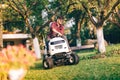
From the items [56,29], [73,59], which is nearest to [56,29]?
[56,29]

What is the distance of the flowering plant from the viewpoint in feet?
23.6

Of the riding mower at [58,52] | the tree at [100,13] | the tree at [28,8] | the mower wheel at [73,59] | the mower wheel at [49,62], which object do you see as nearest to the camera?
the mower wheel at [49,62]

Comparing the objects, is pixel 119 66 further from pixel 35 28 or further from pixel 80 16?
pixel 80 16

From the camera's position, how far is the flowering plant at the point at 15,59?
720 centimetres

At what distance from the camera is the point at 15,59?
284 inches

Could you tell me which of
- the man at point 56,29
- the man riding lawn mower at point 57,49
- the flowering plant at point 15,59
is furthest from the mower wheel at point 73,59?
the flowering plant at point 15,59

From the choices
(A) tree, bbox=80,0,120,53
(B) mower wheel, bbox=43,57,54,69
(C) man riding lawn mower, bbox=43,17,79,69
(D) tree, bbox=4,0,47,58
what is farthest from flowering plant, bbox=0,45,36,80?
(D) tree, bbox=4,0,47,58

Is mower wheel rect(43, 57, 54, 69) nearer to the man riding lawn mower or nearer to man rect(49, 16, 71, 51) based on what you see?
the man riding lawn mower

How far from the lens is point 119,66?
15.9m

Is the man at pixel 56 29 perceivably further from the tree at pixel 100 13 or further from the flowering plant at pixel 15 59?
the flowering plant at pixel 15 59

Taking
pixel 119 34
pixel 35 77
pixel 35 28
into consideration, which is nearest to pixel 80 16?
pixel 119 34

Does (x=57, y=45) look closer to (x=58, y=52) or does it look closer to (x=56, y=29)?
(x=58, y=52)

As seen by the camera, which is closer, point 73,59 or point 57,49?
point 57,49

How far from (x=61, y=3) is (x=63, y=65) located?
1451cm
